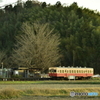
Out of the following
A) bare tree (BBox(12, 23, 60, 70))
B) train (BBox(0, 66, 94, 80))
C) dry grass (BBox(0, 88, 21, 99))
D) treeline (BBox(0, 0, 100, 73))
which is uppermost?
treeline (BBox(0, 0, 100, 73))

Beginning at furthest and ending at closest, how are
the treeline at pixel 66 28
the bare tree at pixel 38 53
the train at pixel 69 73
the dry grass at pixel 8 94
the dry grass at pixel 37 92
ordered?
the treeline at pixel 66 28 < the bare tree at pixel 38 53 < the train at pixel 69 73 < the dry grass at pixel 37 92 < the dry grass at pixel 8 94

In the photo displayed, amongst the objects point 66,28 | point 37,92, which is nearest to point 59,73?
point 37,92

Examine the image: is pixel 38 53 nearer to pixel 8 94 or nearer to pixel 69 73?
pixel 69 73

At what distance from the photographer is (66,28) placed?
5354 inches

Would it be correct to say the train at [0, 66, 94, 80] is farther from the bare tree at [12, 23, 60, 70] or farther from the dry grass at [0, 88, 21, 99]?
the dry grass at [0, 88, 21, 99]

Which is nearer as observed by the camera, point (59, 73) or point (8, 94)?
point (8, 94)

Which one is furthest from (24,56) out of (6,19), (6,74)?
(6,19)

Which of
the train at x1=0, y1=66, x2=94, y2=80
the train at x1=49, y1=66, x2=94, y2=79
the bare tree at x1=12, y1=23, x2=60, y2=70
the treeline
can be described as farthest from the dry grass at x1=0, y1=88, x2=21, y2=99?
→ the bare tree at x1=12, y1=23, x2=60, y2=70

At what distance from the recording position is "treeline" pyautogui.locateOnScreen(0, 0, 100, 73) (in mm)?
105875

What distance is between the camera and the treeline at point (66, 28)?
105875 millimetres

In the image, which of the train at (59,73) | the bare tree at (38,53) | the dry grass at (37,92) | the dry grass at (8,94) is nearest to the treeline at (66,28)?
the bare tree at (38,53)

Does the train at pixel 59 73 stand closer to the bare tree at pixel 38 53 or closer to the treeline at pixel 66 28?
the bare tree at pixel 38 53

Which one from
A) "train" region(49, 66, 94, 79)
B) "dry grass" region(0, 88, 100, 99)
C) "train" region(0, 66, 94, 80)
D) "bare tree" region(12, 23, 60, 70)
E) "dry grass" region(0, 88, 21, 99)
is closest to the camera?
"dry grass" region(0, 88, 21, 99)

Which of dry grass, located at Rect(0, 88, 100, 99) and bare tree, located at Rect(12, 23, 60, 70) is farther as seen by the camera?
bare tree, located at Rect(12, 23, 60, 70)
